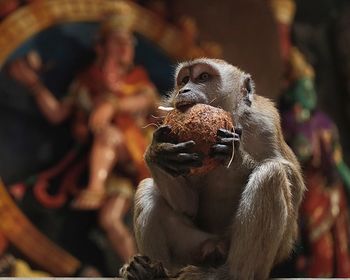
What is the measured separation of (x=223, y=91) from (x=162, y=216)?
449mm

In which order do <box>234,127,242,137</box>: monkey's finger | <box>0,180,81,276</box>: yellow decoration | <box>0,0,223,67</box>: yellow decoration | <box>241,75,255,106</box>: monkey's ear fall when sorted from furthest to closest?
1. <box>0,0,223,67</box>: yellow decoration
2. <box>0,180,81,276</box>: yellow decoration
3. <box>241,75,255,106</box>: monkey's ear
4. <box>234,127,242,137</box>: monkey's finger

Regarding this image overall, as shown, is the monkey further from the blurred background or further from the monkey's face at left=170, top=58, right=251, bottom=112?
the blurred background

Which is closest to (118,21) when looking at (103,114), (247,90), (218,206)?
(103,114)

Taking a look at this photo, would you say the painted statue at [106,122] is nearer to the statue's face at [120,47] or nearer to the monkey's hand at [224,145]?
the statue's face at [120,47]

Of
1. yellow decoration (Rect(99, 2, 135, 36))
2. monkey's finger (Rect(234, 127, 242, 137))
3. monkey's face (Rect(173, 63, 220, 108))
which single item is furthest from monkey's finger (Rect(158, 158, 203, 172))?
yellow decoration (Rect(99, 2, 135, 36))

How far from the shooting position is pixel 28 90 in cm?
486

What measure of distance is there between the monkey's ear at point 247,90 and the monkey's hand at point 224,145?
34 cm

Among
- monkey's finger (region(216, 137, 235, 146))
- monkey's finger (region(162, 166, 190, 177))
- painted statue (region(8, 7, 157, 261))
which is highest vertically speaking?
monkey's finger (region(216, 137, 235, 146))

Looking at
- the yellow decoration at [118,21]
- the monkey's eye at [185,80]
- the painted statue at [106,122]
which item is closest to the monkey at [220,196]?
the monkey's eye at [185,80]

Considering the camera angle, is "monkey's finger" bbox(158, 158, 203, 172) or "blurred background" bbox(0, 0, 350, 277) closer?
"monkey's finger" bbox(158, 158, 203, 172)

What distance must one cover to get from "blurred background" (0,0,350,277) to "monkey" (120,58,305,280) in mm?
2342

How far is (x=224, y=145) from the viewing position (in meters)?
1.93

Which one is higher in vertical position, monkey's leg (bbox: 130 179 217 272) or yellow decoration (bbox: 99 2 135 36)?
yellow decoration (bbox: 99 2 135 36)

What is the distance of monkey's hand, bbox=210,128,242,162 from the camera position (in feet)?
6.33
